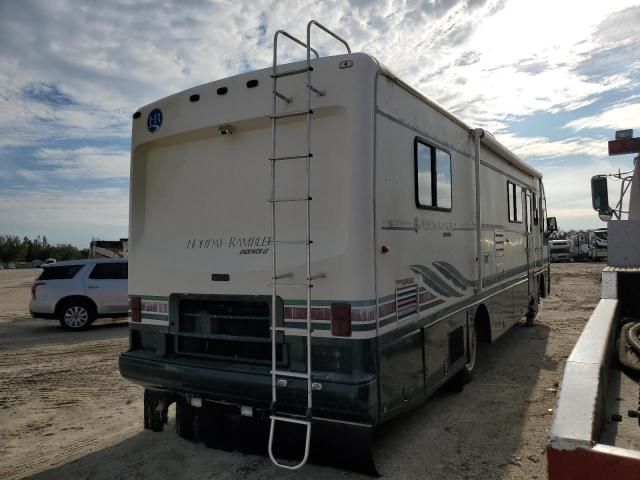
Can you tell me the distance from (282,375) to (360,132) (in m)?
1.82

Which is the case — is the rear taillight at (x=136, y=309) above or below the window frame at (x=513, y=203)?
below

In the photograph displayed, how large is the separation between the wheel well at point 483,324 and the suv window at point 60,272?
946 centimetres

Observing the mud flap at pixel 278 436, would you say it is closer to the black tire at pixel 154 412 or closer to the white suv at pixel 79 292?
the black tire at pixel 154 412

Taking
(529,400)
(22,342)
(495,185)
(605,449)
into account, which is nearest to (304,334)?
(605,449)

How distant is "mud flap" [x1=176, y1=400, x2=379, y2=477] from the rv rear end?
0.13 metres

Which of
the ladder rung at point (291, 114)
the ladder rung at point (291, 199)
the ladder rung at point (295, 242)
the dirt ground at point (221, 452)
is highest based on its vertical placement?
the ladder rung at point (291, 114)

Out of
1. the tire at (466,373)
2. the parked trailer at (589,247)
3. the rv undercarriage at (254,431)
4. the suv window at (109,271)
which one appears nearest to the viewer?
the rv undercarriage at (254,431)

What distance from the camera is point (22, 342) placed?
10125mm

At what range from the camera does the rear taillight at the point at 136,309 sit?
455cm

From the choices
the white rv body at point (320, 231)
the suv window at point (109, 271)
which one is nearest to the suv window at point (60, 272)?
the suv window at point (109, 271)

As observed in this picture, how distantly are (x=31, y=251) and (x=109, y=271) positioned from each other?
7257cm

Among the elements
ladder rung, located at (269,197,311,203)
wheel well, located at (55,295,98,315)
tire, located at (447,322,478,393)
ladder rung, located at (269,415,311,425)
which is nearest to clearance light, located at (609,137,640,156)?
tire, located at (447,322,478,393)

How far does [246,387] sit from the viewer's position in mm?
3795

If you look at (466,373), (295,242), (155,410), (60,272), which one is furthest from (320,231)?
(60,272)
